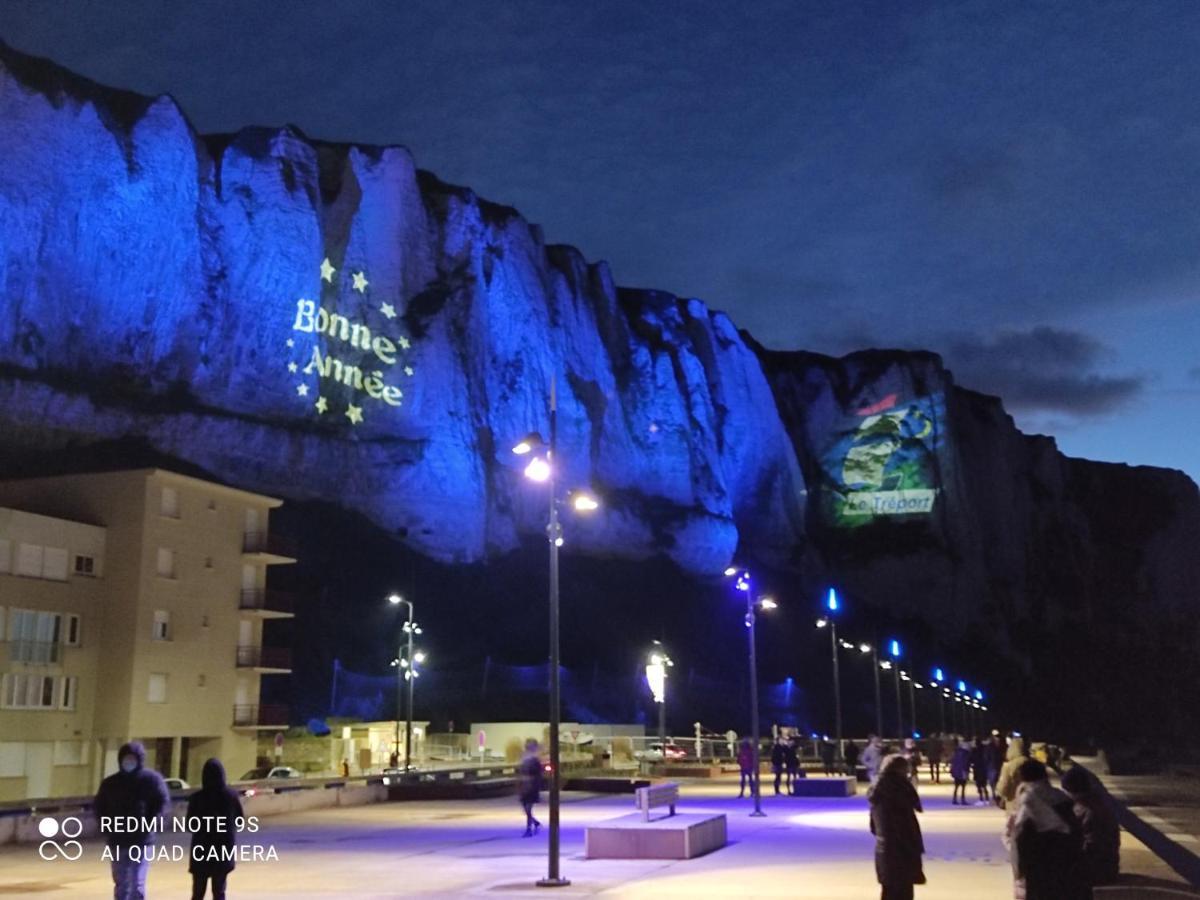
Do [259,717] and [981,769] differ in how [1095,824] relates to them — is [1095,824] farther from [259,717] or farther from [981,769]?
[259,717]

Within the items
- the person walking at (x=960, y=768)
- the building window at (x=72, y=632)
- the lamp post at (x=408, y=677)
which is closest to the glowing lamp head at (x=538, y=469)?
the person walking at (x=960, y=768)

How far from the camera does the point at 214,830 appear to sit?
9414 millimetres

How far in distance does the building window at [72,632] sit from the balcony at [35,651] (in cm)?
47

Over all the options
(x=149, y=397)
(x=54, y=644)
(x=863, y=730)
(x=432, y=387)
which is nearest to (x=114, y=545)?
(x=54, y=644)

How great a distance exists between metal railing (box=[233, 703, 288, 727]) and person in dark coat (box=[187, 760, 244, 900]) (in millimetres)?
38531

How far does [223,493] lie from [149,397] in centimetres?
2127

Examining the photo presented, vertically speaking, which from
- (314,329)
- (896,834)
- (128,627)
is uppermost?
(314,329)

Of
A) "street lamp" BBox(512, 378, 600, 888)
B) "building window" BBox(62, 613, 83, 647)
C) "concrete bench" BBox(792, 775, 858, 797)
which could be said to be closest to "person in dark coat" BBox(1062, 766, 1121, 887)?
"street lamp" BBox(512, 378, 600, 888)

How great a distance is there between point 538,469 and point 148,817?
7.56 metres

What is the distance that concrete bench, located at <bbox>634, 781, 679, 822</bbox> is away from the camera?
18656 millimetres

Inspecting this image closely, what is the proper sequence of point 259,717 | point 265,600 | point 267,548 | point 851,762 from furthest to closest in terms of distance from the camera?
point 265,600 < point 267,548 < point 259,717 < point 851,762

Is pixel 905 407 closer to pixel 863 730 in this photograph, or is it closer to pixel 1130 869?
pixel 863 730

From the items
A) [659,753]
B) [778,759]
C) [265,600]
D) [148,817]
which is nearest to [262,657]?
[265,600]

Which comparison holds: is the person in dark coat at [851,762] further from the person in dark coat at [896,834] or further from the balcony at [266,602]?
the person in dark coat at [896,834]
